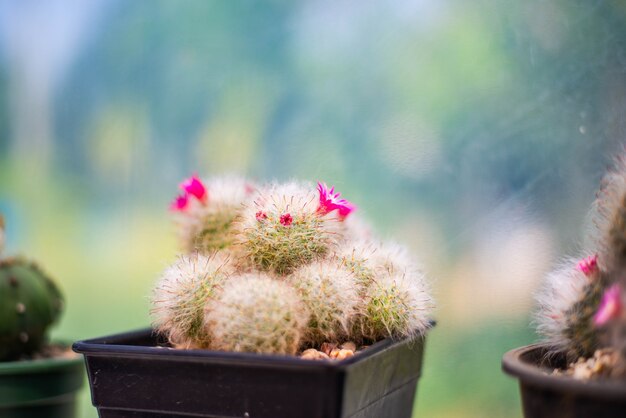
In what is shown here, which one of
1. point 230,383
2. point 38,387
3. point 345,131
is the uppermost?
point 345,131

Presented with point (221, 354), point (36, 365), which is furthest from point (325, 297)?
point (36, 365)

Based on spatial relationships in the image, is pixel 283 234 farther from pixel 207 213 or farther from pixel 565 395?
pixel 565 395

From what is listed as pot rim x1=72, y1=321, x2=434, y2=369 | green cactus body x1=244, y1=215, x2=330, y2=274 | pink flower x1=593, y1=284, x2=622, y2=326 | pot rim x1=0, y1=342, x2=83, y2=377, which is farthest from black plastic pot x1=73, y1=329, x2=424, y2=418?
pot rim x1=0, y1=342, x2=83, y2=377

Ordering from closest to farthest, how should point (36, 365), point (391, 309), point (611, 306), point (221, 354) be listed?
point (611, 306) < point (221, 354) < point (391, 309) < point (36, 365)

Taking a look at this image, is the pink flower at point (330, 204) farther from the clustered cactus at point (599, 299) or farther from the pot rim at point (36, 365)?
the pot rim at point (36, 365)

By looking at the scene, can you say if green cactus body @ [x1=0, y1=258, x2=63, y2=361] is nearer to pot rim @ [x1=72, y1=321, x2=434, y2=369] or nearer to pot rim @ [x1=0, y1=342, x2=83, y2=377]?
pot rim @ [x1=0, y1=342, x2=83, y2=377]

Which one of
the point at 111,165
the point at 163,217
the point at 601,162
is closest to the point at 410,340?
the point at 601,162

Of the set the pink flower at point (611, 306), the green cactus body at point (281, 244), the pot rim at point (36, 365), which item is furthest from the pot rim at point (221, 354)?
the pot rim at point (36, 365)
